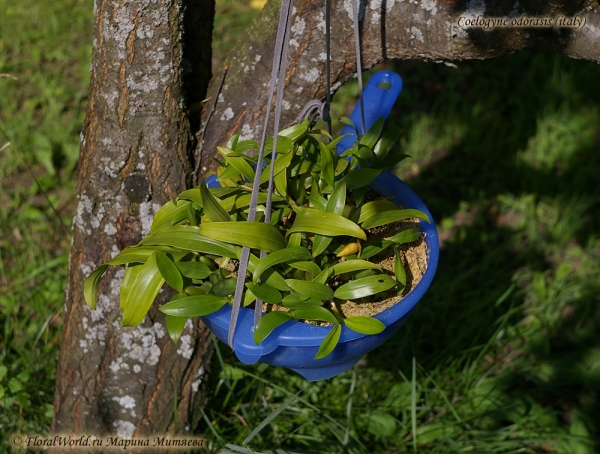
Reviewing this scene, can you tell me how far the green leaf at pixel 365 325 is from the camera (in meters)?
1.20

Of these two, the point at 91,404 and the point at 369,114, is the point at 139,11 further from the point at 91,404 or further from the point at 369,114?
the point at 91,404

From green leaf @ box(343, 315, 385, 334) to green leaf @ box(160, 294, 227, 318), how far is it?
0.93 feet

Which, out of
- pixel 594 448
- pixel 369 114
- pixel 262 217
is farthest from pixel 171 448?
pixel 594 448

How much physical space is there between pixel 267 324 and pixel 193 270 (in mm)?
232

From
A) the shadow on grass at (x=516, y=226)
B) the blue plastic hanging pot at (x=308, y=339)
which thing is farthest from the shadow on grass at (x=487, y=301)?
the blue plastic hanging pot at (x=308, y=339)

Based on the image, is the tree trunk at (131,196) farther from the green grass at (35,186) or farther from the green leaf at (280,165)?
the green leaf at (280,165)

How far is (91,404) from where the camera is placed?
1959 mm

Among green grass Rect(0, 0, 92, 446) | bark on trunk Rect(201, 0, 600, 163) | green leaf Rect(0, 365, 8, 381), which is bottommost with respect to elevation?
green leaf Rect(0, 365, 8, 381)

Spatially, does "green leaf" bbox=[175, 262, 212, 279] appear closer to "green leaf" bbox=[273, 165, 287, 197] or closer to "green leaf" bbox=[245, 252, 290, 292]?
"green leaf" bbox=[245, 252, 290, 292]

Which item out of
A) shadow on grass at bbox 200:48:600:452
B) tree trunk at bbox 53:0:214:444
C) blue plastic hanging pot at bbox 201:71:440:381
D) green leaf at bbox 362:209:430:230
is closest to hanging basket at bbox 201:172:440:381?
blue plastic hanging pot at bbox 201:71:440:381

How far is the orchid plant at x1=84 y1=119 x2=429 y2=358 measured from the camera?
48.8 inches

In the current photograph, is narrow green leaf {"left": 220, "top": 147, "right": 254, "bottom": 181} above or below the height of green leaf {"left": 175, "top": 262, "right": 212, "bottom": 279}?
above

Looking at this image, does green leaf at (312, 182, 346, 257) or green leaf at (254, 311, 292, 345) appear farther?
green leaf at (312, 182, 346, 257)

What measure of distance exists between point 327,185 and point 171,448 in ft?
3.99
